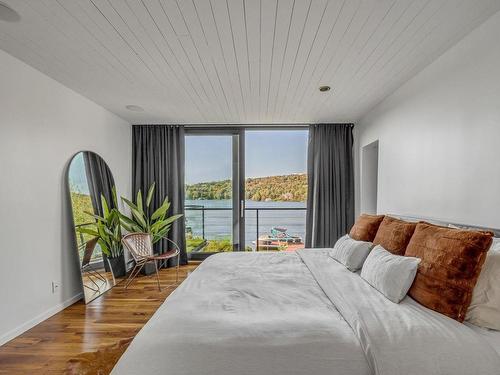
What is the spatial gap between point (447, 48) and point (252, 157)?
308 cm

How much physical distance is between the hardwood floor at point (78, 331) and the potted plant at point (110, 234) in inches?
16.4

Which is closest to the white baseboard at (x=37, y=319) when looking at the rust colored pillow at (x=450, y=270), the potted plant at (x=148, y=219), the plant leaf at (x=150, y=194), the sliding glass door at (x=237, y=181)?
the potted plant at (x=148, y=219)

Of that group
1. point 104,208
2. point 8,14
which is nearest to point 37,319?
point 104,208

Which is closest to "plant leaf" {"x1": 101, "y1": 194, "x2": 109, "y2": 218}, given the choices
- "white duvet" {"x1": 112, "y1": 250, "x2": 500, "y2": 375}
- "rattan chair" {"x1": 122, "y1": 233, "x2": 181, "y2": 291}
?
"rattan chair" {"x1": 122, "y1": 233, "x2": 181, "y2": 291}

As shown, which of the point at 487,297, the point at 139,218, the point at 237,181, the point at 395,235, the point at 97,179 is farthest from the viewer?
the point at 237,181

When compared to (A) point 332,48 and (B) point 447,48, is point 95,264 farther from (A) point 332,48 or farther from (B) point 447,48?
(B) point 447,48

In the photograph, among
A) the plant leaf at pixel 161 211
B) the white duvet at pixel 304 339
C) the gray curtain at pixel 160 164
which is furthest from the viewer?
the gray curtain at pixel 160 164

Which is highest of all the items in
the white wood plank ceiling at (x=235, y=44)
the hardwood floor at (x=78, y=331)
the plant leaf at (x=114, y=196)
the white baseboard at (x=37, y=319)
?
the white wood plank ceiling at (x=235, y=44)

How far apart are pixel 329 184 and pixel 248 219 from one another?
1531mm

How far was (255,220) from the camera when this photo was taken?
5.02 metres

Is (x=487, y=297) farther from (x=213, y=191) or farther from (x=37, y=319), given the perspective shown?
(x=213, y=191)

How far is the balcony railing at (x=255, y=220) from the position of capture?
4855mm

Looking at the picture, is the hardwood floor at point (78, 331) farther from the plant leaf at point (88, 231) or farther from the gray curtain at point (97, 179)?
the gray curtain at point (97, 179)

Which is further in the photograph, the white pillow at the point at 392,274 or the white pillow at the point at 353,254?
the white pillow at the point at 353,254
